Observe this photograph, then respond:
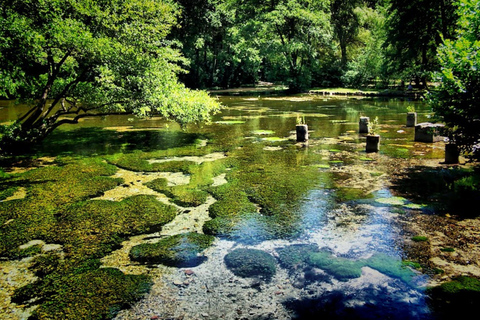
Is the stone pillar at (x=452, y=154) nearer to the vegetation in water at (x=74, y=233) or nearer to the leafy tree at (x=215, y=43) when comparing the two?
the vegetation in water at (x=74, y=233)

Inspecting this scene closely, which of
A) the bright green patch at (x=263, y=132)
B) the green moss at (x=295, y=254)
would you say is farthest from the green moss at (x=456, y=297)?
the bright green patch at (x=263, y=132)

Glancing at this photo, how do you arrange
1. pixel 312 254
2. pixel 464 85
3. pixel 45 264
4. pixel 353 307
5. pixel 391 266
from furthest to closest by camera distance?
1. pixel 464 85
2. pixel 312 254
3. pixel 45 264
4. pixel 391 266
5. pixel 353 307

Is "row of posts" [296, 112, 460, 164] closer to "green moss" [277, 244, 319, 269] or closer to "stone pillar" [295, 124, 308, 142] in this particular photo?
"stone pillar" [295, 124, 308, 142]

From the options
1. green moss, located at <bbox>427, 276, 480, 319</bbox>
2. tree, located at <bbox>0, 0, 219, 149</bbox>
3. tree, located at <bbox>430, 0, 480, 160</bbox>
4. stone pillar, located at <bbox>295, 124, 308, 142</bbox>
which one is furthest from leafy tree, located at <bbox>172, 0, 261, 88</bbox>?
green moss, located at <bbox>427, 276, 480, 319</bbox>

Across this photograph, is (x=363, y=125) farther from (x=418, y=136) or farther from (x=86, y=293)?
(x=86, y=293)

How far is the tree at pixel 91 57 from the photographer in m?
9.84

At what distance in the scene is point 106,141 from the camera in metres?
14.9

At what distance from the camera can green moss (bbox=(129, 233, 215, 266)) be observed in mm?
5574

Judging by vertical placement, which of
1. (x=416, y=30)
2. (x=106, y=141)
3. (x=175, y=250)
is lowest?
(x=175, y=250)

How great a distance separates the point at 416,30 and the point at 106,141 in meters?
30.2

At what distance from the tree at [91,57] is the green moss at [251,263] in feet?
24.6

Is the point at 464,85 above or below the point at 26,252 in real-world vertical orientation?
above

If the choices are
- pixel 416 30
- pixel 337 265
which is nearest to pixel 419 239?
pixel 337 265

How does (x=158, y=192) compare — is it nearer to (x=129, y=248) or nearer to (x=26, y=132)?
(x=129, y=248)
